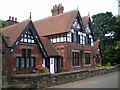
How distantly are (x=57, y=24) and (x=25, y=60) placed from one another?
10.8 meters

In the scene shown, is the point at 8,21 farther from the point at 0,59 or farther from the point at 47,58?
the point at 0,59

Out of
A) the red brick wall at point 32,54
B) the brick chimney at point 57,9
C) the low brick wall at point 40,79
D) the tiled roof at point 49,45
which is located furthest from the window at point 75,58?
the brick chimney at point 57,9

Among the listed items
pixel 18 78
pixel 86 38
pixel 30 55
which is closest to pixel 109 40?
pixel 86 38

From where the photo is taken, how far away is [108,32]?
134 feet

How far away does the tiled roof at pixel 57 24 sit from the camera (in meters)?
22.9

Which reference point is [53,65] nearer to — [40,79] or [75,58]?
[75,58]

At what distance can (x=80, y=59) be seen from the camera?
25.1 metres

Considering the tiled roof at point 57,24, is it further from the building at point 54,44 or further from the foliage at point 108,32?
the foliage at point 108,32

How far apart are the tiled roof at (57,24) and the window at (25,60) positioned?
7493 millimetres

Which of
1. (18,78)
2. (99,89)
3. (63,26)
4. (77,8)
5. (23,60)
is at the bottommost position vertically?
(99,89)

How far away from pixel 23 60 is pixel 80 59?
11652mm

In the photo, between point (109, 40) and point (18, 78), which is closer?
point (18, 78)

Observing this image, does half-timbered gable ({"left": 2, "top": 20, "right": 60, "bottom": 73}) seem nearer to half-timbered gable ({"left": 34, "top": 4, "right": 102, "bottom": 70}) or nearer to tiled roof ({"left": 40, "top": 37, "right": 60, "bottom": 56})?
tiled roof ({"left": 40, "top": 37, "right": 60, "bottom": 56})

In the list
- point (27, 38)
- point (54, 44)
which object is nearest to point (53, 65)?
point (54, 44)
